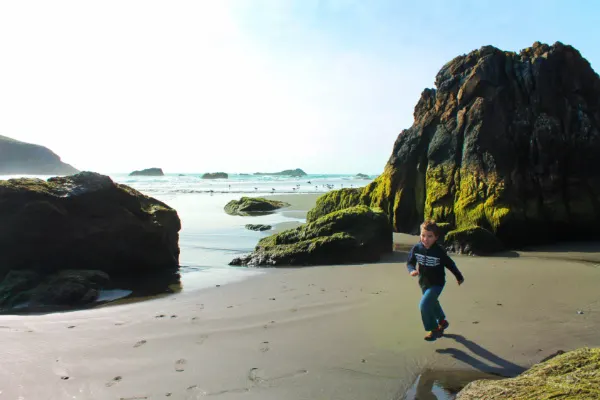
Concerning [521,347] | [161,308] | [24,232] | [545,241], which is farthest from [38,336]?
[545,241]

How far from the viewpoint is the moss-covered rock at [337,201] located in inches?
657

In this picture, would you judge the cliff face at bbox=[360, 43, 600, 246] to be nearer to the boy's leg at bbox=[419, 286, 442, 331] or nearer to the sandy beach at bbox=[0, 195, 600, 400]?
the sandy beach at bbox=[0, 195, 600, 400]

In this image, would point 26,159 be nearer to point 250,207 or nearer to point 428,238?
point 250,207

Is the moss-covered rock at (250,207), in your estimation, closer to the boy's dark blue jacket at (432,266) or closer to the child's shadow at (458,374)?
the boy's dark blue jacket at (432,266)

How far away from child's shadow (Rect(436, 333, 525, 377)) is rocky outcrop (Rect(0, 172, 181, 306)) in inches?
230

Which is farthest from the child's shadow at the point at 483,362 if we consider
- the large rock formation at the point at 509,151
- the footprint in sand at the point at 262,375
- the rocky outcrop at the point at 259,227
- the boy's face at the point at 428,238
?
the rocky outcrop at the point at 259,227

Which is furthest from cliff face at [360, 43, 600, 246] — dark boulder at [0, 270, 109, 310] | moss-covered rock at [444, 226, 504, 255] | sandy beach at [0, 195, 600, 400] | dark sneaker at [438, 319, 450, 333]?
dark boulder at [0, 270, 109, 310]

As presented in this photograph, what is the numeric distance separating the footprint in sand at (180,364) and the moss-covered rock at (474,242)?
8.21m

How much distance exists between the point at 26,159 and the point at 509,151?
130617 mm

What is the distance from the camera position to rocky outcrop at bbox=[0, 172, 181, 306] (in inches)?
298

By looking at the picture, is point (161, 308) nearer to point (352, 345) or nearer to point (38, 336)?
point (38, 336)

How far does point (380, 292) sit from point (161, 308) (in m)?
3.49

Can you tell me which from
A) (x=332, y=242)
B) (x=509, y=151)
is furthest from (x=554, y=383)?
(x=509, y=151)

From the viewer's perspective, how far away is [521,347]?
4695mm
